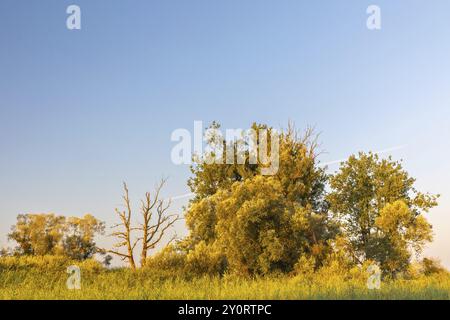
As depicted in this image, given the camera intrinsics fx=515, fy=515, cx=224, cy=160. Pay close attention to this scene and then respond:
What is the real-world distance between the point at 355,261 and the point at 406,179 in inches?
335

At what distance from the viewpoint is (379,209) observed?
4000 cm

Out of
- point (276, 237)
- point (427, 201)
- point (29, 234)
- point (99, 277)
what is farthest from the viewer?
point (29, 234)

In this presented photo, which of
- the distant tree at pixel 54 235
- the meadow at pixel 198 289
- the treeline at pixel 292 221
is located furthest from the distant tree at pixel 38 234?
the meadow at pixel 198 289

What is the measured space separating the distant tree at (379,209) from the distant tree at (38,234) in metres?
28.5

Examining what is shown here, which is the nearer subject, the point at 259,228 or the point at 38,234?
the point at 259,228

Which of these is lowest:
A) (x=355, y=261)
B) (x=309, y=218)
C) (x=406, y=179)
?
(x=355, y=261)

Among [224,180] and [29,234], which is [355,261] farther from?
[29,234]

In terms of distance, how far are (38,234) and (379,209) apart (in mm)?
33703

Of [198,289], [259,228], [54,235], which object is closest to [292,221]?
[259,228]

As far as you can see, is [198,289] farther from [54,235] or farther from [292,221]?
[54,235]

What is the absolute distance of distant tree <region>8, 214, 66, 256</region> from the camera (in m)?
52.3

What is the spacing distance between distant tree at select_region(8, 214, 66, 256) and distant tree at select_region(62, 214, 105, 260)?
72 cm

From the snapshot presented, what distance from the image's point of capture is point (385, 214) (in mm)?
36438
